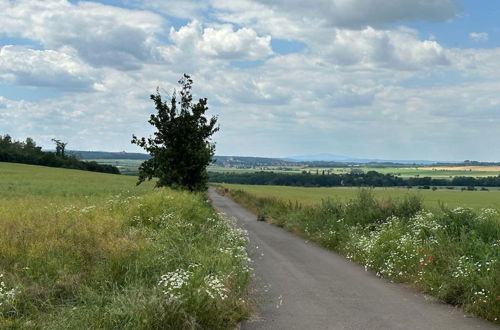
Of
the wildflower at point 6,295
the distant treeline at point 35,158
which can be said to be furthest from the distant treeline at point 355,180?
the wildflower at point 6,295

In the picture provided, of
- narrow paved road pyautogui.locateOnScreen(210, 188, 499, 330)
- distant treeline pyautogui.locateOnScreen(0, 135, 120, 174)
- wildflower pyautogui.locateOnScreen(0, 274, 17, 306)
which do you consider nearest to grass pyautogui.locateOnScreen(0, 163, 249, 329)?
wildflower pyautogui.locateOnScreen(0, 274, 17, 306)

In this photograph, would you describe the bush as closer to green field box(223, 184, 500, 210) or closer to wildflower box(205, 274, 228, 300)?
green field box(223, 184, 500, 210)

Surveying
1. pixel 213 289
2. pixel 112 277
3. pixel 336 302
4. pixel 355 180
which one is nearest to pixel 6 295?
pixel 112 277

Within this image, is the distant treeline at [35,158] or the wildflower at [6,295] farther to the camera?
the distant treeline at [35,158]

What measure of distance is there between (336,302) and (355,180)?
82.2 metres

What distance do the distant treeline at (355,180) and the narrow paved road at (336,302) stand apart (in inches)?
2541

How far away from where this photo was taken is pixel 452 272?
29.4ft

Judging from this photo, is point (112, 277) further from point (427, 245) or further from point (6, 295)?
point (427, 245)

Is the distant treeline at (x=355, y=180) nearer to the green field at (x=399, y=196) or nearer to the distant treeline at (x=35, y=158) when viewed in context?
the green field at (x=399, y=196)

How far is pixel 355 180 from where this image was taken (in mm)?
88438

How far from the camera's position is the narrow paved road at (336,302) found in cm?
707

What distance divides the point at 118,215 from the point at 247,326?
6581 millimetres

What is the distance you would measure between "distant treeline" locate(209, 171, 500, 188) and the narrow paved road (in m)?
64.5

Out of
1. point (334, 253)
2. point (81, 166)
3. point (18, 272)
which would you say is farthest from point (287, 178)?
point (18, 272)
